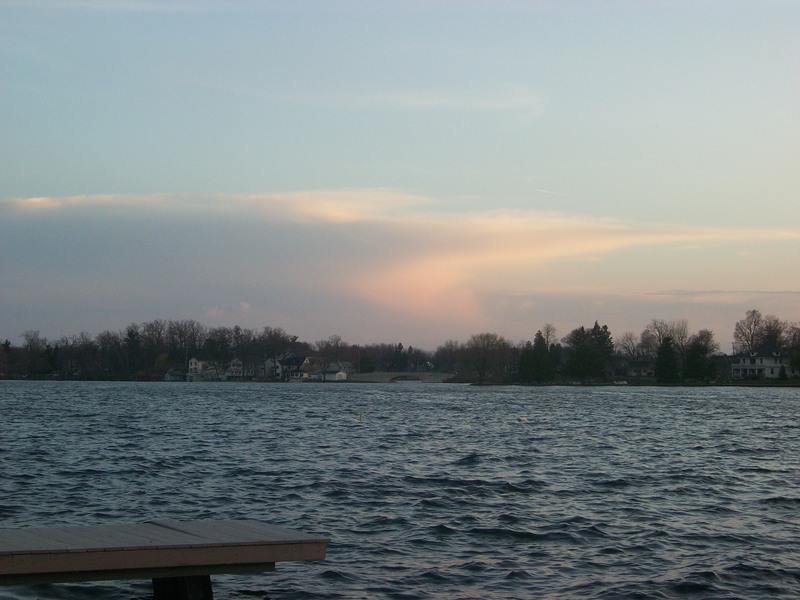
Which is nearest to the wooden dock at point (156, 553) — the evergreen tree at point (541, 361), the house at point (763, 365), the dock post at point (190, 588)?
the dock post at point (190, 588)

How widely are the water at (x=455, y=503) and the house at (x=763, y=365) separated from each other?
474 feet

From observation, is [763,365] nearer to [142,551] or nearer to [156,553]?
[156,553]

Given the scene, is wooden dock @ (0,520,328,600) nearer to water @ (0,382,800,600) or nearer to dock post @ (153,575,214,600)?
dock post @ (153,575,214,600)

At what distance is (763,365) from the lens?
592 feet

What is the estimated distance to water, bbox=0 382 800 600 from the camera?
14.7 meters

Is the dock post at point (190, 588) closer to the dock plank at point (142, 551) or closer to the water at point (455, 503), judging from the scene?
the dock plank at point (142, 551)

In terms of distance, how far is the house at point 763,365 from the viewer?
177750 millimetres

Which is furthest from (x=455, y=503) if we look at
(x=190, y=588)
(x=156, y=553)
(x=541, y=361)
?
(x=541, y=361)

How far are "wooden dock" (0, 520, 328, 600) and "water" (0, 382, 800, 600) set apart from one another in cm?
168

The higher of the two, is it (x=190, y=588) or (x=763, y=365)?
(x=763, y=365)

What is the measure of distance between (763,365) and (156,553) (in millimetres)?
184838

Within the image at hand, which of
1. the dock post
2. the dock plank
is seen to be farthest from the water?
the dock plank

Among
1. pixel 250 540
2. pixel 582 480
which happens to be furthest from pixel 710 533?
pixel 250 540

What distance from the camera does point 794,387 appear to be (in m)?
154
